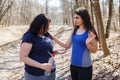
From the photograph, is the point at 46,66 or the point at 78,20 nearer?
the point at 46,66

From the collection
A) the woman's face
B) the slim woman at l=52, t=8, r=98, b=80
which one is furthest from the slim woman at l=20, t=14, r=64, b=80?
the woman's face

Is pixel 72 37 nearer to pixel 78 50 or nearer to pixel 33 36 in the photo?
pixel 78 50

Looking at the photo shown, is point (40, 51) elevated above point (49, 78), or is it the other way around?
point (40, 51)

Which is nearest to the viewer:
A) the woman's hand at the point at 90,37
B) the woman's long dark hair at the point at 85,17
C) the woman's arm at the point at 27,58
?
the woman's arm at the point at 27,58

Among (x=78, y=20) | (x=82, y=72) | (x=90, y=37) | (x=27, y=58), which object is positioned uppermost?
(x=78, y=20)

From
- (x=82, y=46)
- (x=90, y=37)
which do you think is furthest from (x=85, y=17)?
(x=82, y=46)

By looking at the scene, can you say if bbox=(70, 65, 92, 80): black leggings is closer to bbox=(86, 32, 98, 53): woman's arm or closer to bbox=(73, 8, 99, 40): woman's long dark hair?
bbox=(86, 32, 98, 53): woman's arm

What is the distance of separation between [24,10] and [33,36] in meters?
56.7

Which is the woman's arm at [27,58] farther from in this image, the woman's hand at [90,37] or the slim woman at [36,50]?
the woman's hand at [90,37]

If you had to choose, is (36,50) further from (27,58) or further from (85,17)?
(85,17)

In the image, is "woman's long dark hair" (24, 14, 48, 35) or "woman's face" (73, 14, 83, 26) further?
"woman's face" (73, 14, 83, 26)

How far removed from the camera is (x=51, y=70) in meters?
3.79

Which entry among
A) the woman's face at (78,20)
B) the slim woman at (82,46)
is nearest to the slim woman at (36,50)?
the slim woman at (82,46)

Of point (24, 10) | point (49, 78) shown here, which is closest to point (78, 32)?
point (49, 78)
